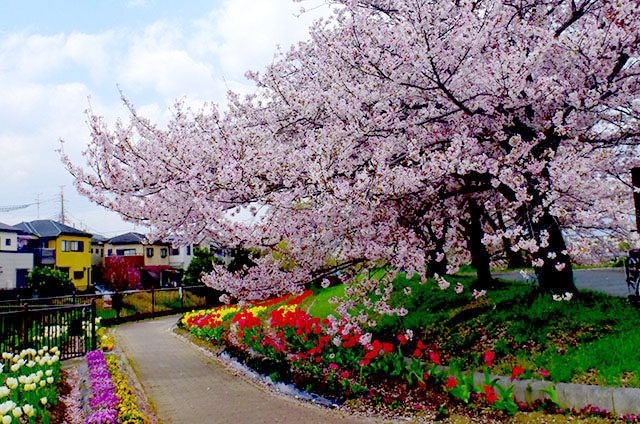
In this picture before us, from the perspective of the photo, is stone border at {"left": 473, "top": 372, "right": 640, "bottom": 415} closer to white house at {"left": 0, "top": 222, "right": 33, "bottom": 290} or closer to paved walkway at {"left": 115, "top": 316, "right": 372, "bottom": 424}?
paved walkway at {"left": 115, "top": 316, "right": 372, "bottom": 424}

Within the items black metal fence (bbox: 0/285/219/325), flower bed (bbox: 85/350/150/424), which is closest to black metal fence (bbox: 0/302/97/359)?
flower bed (bbox: 85/350/150/424)

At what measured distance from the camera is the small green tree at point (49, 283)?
101 ft

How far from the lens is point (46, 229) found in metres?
46.8

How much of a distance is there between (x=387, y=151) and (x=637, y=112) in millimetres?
3698

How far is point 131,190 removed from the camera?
744 cm

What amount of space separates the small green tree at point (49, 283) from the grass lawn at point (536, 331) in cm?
2725

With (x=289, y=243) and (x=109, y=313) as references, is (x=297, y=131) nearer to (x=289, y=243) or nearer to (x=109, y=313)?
(x=289, y=243)

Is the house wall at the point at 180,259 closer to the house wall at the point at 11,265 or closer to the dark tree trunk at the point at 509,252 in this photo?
the house wall at the point at 11,265

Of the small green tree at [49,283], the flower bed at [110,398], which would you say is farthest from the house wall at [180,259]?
the flower bed at [110,398]

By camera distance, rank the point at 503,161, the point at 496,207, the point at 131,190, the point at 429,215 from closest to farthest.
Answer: the point at 503,161 < the point at 131,190 < the point at 429,215 < the point at 496,207

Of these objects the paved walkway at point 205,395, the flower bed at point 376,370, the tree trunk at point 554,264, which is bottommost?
the paved walkway at point 205,395

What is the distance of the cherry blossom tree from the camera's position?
6.42 meters

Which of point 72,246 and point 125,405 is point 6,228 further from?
point 125,405

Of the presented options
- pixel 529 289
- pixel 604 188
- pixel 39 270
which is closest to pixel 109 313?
pixel 39 270
